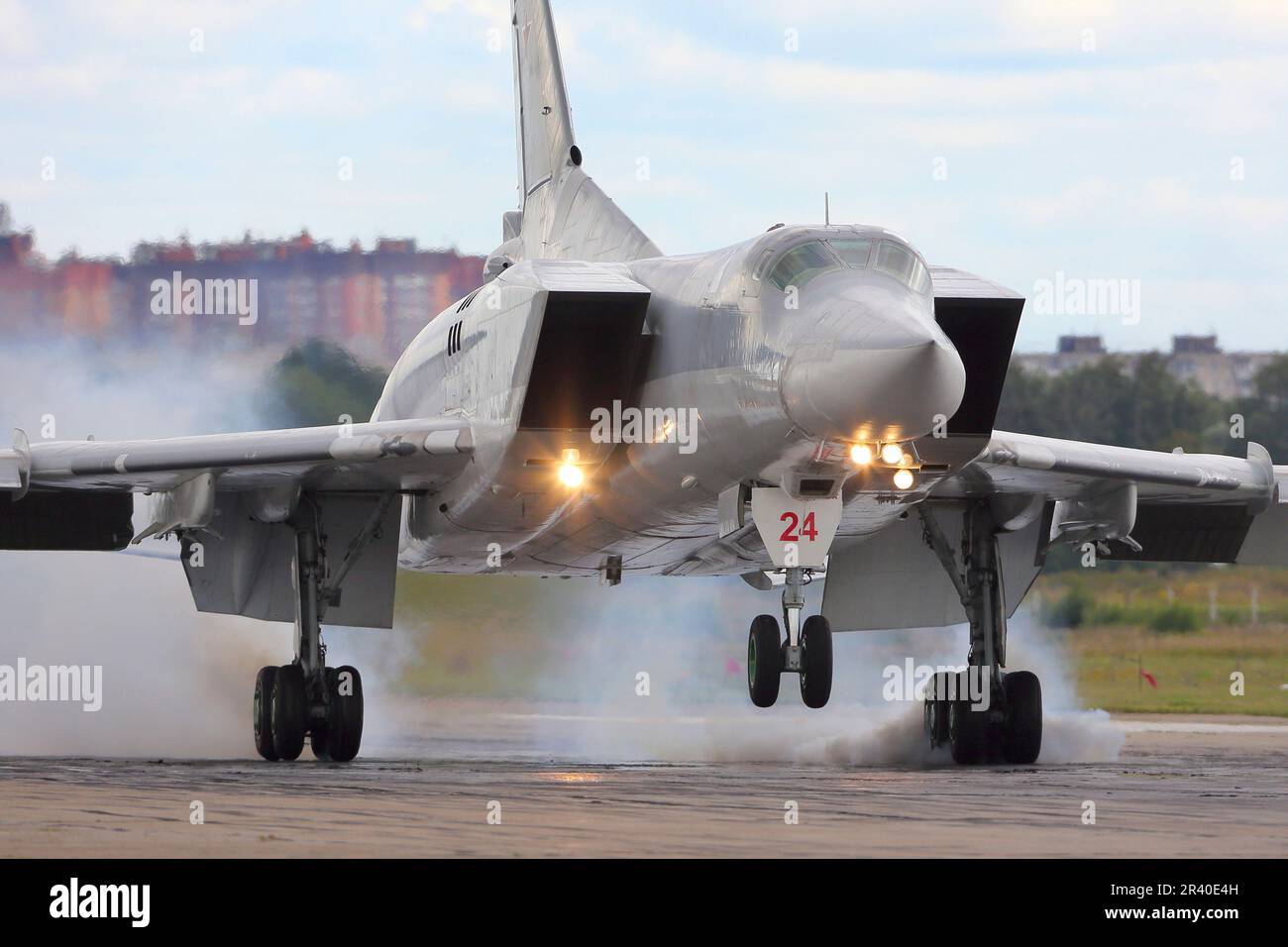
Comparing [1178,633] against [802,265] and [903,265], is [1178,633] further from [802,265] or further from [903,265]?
[802,265]

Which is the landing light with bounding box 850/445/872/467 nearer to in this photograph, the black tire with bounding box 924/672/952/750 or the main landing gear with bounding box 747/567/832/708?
the main landing gear with bounding box 747/567/832/708

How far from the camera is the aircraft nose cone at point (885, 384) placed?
11.2 metres

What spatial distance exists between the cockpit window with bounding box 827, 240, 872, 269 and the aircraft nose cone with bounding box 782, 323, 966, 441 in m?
0.96

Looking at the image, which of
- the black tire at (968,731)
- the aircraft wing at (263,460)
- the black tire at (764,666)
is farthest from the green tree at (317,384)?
the black tire at (968,731)

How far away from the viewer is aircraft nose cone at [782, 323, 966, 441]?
36.7ft

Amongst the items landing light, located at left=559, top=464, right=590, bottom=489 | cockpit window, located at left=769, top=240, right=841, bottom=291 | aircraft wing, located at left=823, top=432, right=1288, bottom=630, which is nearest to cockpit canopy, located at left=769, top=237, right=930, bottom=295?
cockpit window, located at left=769, top=240, right=841, bottom=291

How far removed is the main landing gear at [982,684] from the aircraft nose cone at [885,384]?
4621 millimetres

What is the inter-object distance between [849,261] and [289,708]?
6.63 metres

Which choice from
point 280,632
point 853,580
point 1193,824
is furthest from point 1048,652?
point 1193,824

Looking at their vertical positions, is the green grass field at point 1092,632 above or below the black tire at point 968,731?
above

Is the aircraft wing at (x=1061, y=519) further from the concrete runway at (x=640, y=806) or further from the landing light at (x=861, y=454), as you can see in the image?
the landing light at (x=861, y=454)

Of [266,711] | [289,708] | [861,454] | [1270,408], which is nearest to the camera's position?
[861,454]

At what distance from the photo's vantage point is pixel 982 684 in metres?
16.3

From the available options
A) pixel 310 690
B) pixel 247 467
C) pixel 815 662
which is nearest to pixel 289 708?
pixel 310 690
